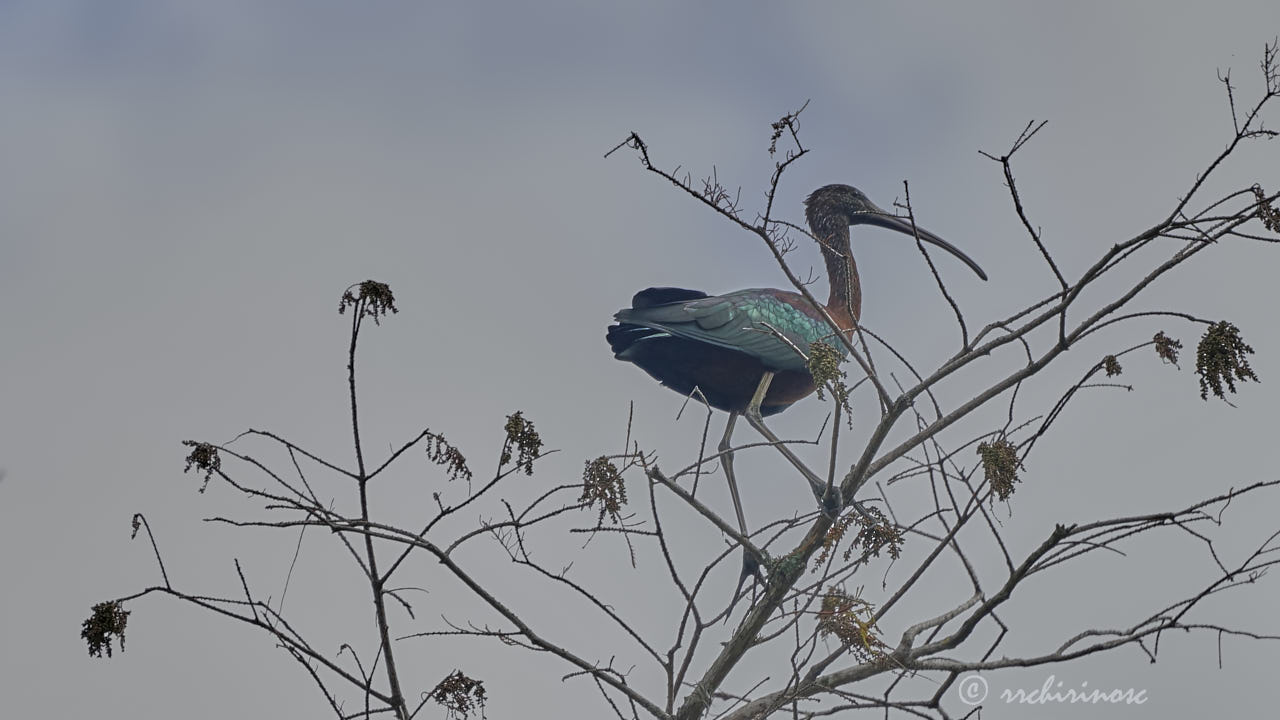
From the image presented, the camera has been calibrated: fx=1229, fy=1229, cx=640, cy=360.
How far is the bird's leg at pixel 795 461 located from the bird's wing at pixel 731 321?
0.59 ft

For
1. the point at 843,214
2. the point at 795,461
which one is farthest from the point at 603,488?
the point at 843,214

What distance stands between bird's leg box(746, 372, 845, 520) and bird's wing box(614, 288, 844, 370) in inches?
7.1

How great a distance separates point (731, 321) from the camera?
6.85 m

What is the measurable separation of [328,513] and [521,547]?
65cm

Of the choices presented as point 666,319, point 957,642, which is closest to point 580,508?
point 957,642

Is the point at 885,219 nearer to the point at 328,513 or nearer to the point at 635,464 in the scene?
the point at 635,464

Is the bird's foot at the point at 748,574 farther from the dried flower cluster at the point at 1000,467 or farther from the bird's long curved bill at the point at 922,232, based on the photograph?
the bird's long curved bill at the point at 922,232

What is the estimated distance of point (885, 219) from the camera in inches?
311

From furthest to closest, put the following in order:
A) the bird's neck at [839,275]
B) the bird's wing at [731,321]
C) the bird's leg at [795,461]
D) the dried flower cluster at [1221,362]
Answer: the bird's neck at [839,275] → the bird's wing at [731,321] → the bird's leg at [795,461] → the dried flower cluster at [1221,362]

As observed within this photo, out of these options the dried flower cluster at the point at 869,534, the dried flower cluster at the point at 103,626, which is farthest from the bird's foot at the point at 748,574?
the dried flower cluster at the point at 103,626

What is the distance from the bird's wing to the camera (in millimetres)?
6789

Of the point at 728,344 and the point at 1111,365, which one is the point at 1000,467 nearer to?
the point at 1111,365

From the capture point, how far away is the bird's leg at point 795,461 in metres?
4.54

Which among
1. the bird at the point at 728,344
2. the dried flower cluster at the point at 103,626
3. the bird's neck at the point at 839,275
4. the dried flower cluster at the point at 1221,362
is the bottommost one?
the dried flower cluster at the point at 103,626
